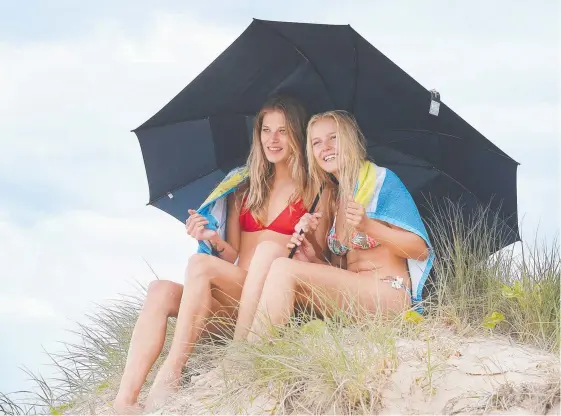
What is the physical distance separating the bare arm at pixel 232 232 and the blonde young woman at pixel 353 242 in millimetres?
563

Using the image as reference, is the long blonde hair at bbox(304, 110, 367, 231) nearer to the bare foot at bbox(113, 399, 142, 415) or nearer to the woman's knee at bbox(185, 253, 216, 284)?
the woman's knee at bbox(185, 253, 216, 284)

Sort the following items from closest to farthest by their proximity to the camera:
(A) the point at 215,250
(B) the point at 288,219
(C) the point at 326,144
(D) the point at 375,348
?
1. (D) the point at 375,348
2. (C) the point at 326,144
3. (B) the point at 288,219
4. (A) the point at 215,250

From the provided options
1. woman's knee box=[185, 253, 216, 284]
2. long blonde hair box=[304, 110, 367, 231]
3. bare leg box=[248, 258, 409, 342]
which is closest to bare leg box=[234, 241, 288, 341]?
bare leg box=[248, 258, 409, 342]

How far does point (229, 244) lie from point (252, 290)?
0.88 m

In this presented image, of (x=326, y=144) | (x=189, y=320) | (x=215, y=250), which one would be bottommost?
(x=189, y=320)

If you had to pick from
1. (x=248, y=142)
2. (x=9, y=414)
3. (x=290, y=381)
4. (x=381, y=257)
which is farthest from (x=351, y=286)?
(x=9, y=414)

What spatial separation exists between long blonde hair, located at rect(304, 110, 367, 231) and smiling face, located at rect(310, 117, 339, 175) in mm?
20

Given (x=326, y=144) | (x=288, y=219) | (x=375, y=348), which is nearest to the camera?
(x=375, y=348)

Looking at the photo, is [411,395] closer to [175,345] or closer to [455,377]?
[455,377]

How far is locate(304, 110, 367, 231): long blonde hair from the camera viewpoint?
5355 millimetres

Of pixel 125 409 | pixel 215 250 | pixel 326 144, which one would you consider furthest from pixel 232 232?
pixel 125 409

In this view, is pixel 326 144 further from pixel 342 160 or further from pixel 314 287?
pixel 314 287

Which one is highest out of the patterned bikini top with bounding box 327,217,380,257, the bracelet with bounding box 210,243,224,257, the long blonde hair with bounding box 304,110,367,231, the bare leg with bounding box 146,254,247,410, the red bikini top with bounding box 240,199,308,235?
the long blonde hair with bounding box 304,110,367,231

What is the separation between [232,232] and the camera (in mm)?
5871
